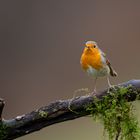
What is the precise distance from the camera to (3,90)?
345 inches

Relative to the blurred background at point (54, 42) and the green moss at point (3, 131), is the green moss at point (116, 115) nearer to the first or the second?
the green moss at point (3, 131)

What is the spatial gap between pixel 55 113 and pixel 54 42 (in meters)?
6.14

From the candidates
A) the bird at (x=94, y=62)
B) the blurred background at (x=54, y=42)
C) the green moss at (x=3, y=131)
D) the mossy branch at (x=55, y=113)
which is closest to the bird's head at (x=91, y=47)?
the bird at (x=94, y=62)

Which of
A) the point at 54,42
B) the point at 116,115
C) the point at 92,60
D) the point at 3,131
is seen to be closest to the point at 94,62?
the point at 92,60

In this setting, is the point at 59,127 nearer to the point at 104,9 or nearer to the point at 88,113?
the point at 104,9

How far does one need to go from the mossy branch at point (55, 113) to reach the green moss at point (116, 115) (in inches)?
1.0

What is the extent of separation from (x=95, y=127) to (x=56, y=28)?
105 inches

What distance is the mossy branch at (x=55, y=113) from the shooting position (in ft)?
10.5

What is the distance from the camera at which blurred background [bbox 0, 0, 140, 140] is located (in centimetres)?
861

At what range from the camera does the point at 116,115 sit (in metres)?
3.22

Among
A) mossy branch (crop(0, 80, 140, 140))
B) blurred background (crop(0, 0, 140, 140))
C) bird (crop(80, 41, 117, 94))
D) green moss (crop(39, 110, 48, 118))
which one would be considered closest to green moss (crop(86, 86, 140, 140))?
mossy branch (crop(0, 80, 140, 140))

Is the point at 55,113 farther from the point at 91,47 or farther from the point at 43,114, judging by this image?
the point at 91,47

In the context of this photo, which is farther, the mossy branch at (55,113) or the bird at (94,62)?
the bird at (94,62)

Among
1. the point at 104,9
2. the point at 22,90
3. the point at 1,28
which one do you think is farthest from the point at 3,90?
the point at 104,9
